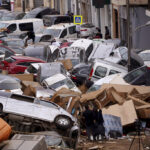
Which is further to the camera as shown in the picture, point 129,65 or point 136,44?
point 136,44

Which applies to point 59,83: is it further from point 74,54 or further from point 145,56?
point 74,54

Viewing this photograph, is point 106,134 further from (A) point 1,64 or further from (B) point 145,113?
(A) point 1,64

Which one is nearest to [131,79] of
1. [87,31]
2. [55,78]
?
[55,78]

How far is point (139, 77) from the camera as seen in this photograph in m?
19.0

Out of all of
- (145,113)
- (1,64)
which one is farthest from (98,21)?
(145,113)

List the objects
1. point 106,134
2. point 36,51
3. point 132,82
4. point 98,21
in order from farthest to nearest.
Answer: point 98,21, point 36,51, point 132,82, point 106,134

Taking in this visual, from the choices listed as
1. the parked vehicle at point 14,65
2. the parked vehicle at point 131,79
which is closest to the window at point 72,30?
the parked vehicle at point 14,65

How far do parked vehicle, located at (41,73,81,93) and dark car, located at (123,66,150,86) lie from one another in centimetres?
170

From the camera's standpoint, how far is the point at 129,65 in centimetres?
→ 2111

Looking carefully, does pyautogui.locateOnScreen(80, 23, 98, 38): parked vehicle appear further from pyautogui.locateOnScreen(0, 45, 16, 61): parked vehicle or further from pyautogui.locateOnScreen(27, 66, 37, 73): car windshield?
pyautogui.locateOnScreen(27, 66, 37, 73): car windshield

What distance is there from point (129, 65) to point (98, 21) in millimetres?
27126

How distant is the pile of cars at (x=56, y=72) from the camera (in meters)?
13.7

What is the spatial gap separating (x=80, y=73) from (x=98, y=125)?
803 cm

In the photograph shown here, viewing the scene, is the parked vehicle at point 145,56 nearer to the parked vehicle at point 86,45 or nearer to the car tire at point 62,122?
the parked vehicle at point 86,45
